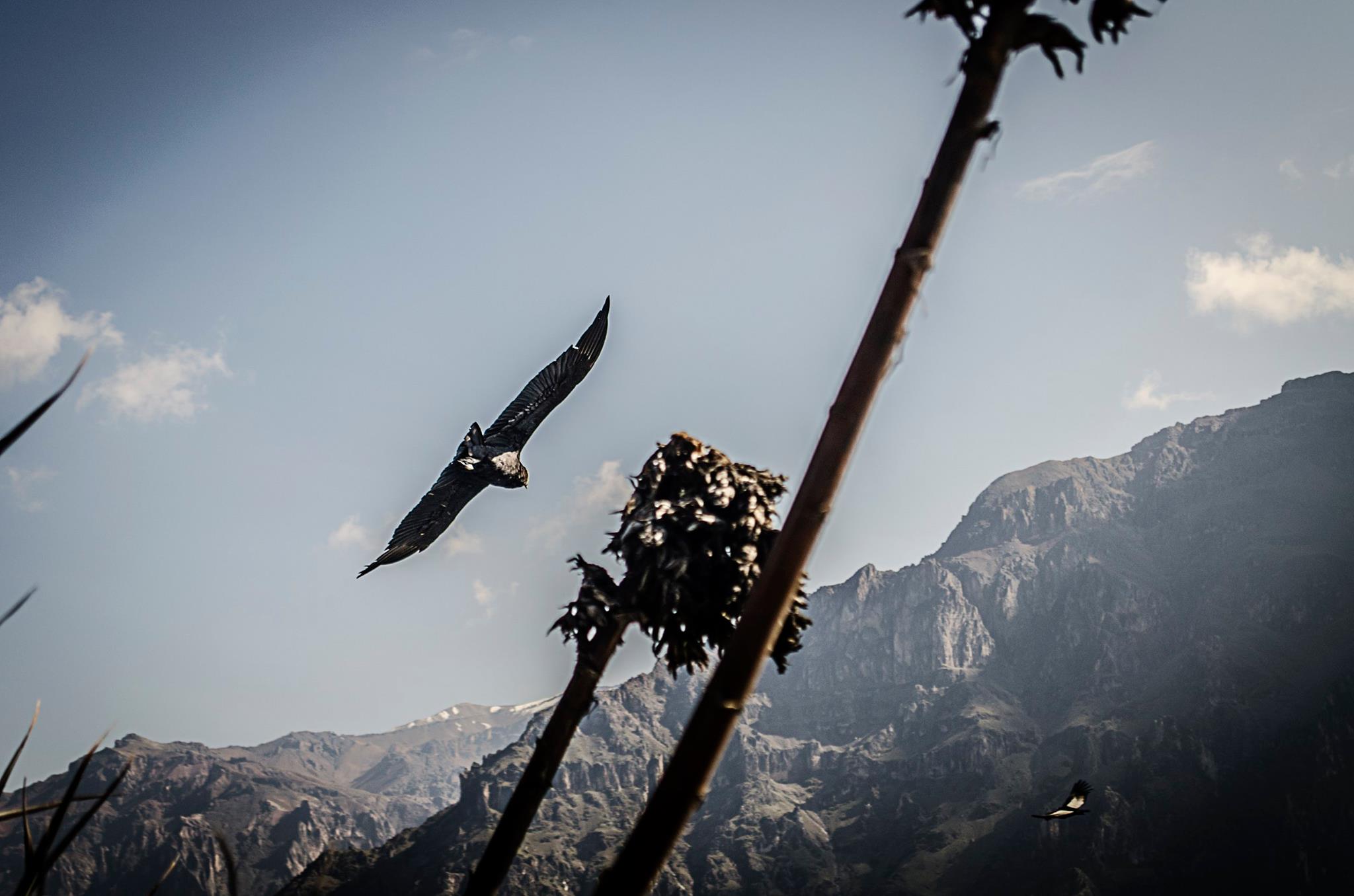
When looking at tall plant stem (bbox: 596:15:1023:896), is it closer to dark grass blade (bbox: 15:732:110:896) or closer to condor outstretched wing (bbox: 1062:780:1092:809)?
dark grass blade (bbox: 15:732:110:896)

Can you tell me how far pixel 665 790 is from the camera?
756cm

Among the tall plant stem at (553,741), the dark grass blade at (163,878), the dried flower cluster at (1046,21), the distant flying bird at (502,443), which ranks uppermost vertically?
the distant flying bird at (502,443)

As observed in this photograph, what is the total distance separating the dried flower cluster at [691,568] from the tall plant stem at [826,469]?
13.0ft

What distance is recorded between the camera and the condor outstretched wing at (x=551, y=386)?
2558 centimetres

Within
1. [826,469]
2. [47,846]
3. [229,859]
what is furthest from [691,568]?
[47,846]

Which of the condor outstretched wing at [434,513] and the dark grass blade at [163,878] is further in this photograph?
the condor outstretched wing at [434,513]

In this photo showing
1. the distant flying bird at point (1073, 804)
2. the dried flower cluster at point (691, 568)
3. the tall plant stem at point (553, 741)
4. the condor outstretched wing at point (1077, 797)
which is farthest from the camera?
the condor outstretched wing at point (1077, 797)

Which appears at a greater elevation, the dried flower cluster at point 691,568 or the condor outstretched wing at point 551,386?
the condor outstretched wing at point 551,386

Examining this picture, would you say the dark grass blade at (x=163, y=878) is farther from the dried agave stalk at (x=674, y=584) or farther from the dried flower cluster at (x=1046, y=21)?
the dried flower cluster at (x=1046, y=21)

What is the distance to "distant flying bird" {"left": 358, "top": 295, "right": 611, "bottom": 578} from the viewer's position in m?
25.2

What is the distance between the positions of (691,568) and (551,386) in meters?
14.4

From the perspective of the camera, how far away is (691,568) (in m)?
12.1

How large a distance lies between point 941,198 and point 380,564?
18.1m

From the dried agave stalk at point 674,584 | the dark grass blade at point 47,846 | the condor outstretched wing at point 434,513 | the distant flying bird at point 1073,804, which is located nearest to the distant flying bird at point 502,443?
the condor outstretched wing at point 434,513
